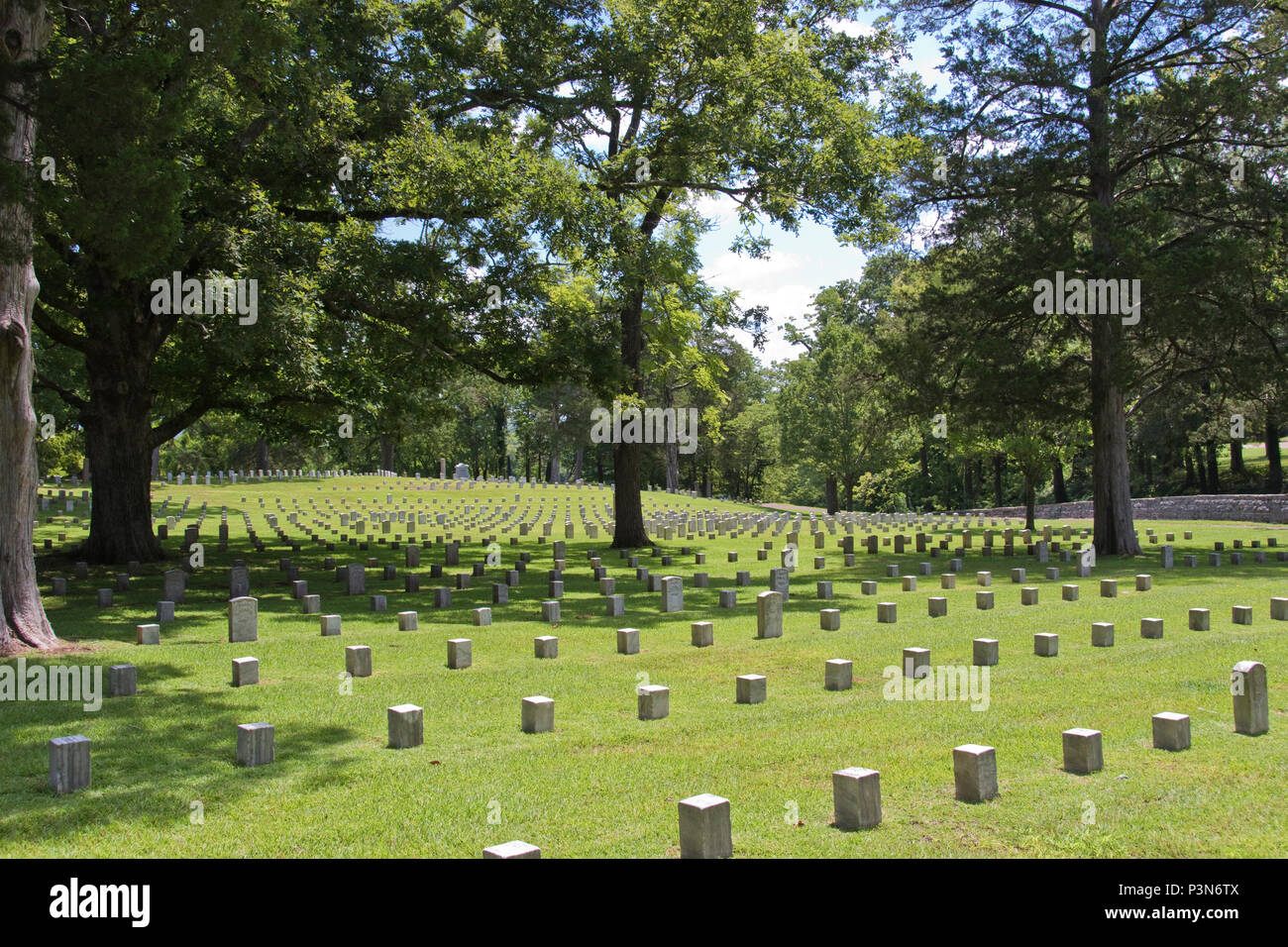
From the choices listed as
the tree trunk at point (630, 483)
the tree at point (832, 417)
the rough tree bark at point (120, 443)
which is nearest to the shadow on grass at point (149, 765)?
the rough tree bark at point (120, 443)

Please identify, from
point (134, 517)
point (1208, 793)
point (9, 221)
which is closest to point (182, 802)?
point (1208, 793)

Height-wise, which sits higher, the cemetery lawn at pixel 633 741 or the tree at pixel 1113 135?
the tree at pixel 1113 135

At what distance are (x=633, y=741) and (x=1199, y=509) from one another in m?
38.6

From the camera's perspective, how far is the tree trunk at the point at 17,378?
30.0 feet

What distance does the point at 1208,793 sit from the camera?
207 inches

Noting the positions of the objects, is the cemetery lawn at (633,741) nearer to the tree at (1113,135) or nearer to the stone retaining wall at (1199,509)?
the tree at (1113,135)

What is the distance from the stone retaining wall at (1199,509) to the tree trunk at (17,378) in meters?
37.8

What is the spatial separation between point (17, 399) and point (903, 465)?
41826 mm

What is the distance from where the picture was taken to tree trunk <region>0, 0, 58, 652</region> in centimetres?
914

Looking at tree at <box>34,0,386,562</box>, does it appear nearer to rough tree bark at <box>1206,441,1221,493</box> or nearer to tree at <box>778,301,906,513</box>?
tree at <box>778,301,906,513</box>

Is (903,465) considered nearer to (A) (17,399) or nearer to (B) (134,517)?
(B) (134,517)

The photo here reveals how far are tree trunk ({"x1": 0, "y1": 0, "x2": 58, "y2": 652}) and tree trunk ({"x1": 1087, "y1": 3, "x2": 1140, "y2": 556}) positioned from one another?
1881 centimetres

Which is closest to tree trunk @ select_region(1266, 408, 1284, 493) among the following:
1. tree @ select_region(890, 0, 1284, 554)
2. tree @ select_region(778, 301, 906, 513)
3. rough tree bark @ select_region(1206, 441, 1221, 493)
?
rough tree bark @ select_region(1206, 441, 1221, 493)
